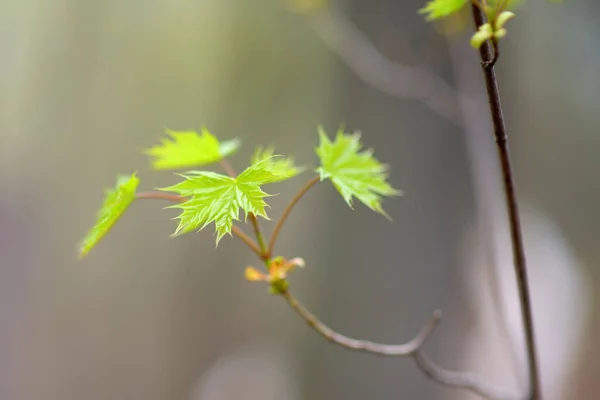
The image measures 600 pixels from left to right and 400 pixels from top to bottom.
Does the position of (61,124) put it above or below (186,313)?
above

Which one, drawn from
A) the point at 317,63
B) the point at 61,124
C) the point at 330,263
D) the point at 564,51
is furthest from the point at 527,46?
the point at 61,124

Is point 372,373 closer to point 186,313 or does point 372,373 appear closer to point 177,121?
point 186,313

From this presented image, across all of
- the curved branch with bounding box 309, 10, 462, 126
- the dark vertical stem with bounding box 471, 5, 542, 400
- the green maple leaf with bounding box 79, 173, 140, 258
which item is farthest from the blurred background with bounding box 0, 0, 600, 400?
the green maple leaf with bounding box 79, 173, 140, 258

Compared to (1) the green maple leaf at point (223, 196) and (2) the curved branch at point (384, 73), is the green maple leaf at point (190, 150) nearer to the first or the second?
(1) the green maple leaf at point (223, 196)

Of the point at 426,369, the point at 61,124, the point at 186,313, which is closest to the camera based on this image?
the point at 426,369

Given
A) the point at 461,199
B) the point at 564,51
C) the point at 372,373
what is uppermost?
the point at 564,51

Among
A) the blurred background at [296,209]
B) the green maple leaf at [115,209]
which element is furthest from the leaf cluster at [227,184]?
the blurred background at [296,209]
